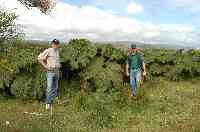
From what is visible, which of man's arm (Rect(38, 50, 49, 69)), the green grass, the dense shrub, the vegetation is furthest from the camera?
the dense shrub

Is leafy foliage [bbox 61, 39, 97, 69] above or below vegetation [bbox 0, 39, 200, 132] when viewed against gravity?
above

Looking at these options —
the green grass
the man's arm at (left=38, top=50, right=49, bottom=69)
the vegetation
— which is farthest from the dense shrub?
the man's arm at (left=38, top=50, right=49, bottom=69)

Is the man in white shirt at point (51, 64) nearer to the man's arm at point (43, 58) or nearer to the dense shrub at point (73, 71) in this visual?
the man's arm at point (43, 58)

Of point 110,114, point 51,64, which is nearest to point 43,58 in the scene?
point 51,64

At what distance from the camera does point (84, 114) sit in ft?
45.3

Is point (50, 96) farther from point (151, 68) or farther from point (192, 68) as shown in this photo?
point (192, 68)

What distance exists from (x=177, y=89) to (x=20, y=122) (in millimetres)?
7445

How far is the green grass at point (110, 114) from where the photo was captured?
1243cm

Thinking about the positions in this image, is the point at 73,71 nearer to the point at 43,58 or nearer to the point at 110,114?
the point at 43,58

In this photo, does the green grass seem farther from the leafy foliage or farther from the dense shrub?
the leafy foliage

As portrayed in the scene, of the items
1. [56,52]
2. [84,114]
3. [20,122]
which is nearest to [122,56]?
[56,52]

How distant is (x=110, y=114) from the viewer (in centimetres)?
1322

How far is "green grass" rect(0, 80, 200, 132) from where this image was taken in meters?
12.4

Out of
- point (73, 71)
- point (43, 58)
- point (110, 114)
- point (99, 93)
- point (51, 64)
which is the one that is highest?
point (43, 58)
